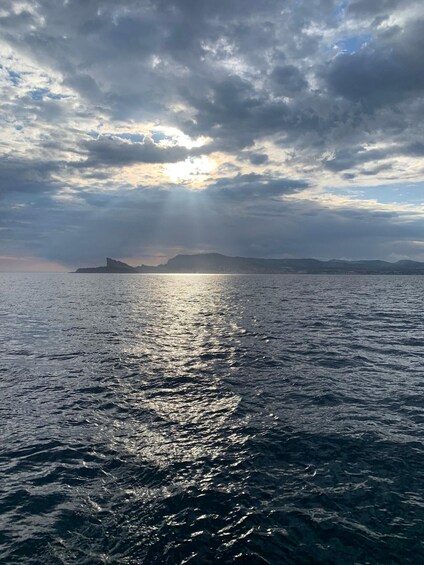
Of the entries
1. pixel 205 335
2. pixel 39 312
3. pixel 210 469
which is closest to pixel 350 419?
pixel 210 469

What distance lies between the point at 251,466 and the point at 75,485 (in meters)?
6.62

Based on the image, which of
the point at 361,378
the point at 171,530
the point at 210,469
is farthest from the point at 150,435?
the point at 361,378

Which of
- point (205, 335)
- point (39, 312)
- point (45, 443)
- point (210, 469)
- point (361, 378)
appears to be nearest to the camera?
point (210, 469)

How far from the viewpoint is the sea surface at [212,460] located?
984cm

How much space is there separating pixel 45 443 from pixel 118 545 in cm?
765

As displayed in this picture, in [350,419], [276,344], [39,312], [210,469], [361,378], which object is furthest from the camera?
[39,312]

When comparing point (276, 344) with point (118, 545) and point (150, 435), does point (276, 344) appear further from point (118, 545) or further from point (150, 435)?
point (118, 545)

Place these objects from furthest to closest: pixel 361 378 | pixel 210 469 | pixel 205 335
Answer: pixel 205 335
pixel 361 378
pixel 210 469

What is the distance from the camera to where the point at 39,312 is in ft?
220

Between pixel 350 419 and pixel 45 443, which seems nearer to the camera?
pixel 45 443

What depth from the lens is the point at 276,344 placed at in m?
38.3

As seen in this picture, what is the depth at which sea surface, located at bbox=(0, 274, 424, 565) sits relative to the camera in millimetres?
9844

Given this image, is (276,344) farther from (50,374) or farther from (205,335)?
(50,374)

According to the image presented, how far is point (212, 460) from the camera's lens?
557 inches
